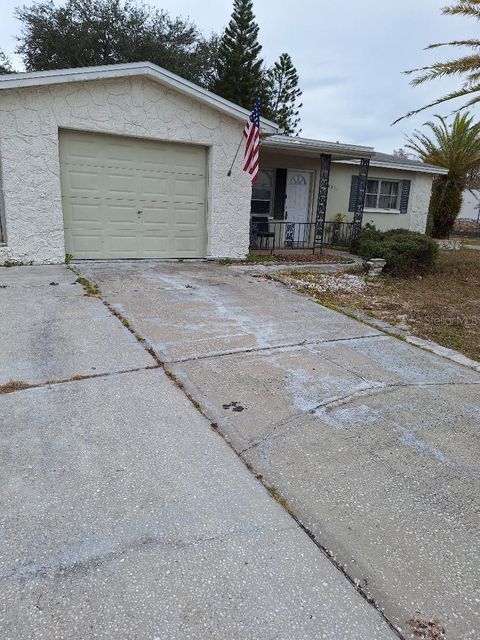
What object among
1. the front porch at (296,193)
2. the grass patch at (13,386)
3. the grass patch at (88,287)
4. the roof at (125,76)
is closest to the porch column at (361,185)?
the front porch at (296,193)

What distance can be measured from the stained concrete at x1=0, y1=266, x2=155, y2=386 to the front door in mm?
8717

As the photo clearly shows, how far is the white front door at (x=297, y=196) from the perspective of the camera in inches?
539

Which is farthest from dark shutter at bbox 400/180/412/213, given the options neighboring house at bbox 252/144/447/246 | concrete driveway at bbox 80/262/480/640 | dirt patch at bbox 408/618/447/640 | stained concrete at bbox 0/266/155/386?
Result: dirt patch at bbox 408/618/447/640

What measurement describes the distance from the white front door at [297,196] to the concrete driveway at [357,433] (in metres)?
8.63

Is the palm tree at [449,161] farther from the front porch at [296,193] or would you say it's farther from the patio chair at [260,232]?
the patio chair at [260,232]

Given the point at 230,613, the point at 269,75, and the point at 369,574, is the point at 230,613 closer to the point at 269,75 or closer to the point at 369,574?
the point at 369,574

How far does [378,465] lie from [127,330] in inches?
122

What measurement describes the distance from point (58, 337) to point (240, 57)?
22807 millimetres

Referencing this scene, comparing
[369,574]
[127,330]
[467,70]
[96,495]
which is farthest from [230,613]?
[467,70]

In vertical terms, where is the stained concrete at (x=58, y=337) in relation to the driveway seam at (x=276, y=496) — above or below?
above

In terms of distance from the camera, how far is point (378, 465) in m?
2.64

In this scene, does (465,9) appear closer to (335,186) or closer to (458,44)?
(458,44)

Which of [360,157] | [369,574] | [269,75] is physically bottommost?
[369,574]

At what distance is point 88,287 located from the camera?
266 inches
